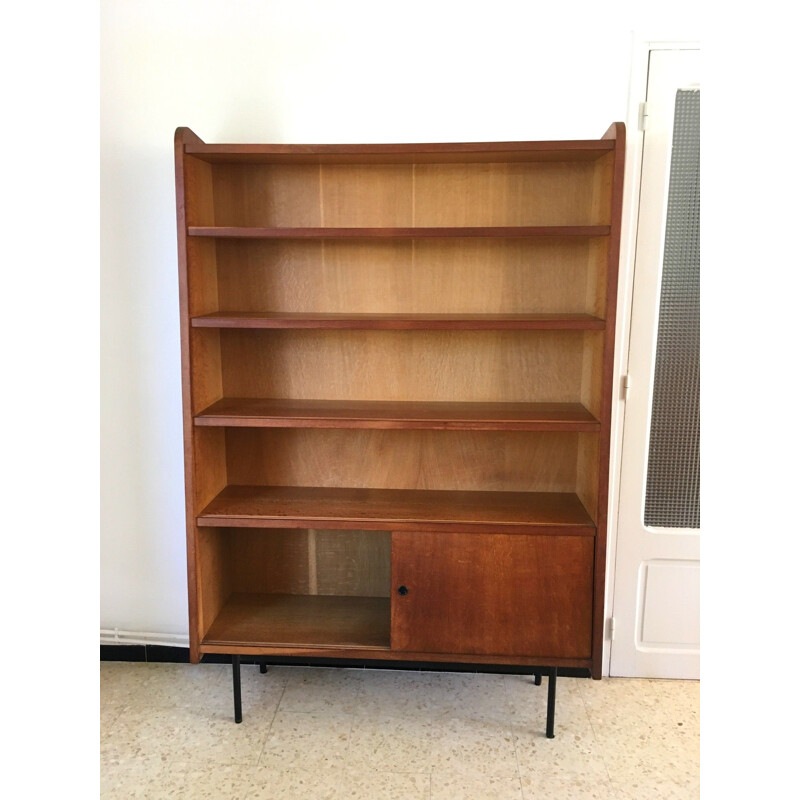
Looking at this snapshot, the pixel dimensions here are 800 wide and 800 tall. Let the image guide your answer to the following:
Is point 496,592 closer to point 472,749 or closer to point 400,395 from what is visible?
point 472,749

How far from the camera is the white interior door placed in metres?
2.49

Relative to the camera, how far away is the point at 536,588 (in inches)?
91.0

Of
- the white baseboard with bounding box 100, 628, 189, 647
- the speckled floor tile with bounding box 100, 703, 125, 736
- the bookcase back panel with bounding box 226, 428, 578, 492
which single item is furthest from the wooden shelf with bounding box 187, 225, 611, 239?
the speckled floor tile with bounding box 100, 703, 125, 736

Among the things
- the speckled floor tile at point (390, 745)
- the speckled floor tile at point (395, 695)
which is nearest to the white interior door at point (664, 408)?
the speckled floor tile at point (395, 695)

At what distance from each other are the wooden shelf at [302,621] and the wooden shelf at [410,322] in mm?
1099

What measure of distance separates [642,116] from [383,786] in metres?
2.46

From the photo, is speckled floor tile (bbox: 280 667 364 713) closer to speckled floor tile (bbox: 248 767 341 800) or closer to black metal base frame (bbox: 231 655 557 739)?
black metal base frame (bbox: 231 655 557 739)

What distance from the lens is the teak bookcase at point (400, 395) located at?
229 centimetres

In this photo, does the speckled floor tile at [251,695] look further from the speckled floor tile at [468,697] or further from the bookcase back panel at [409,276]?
the bookcase back panel at [409,276]

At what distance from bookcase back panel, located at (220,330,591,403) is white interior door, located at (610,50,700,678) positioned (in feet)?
1.06

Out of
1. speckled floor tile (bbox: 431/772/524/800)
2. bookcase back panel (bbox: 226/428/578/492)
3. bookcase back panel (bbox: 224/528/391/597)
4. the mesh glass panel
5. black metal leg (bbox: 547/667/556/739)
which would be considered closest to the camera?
speckled floor tile (bbox: 431/772/524/800)

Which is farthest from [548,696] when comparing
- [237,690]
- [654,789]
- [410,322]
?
[410,322]

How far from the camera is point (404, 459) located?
2.67 m
